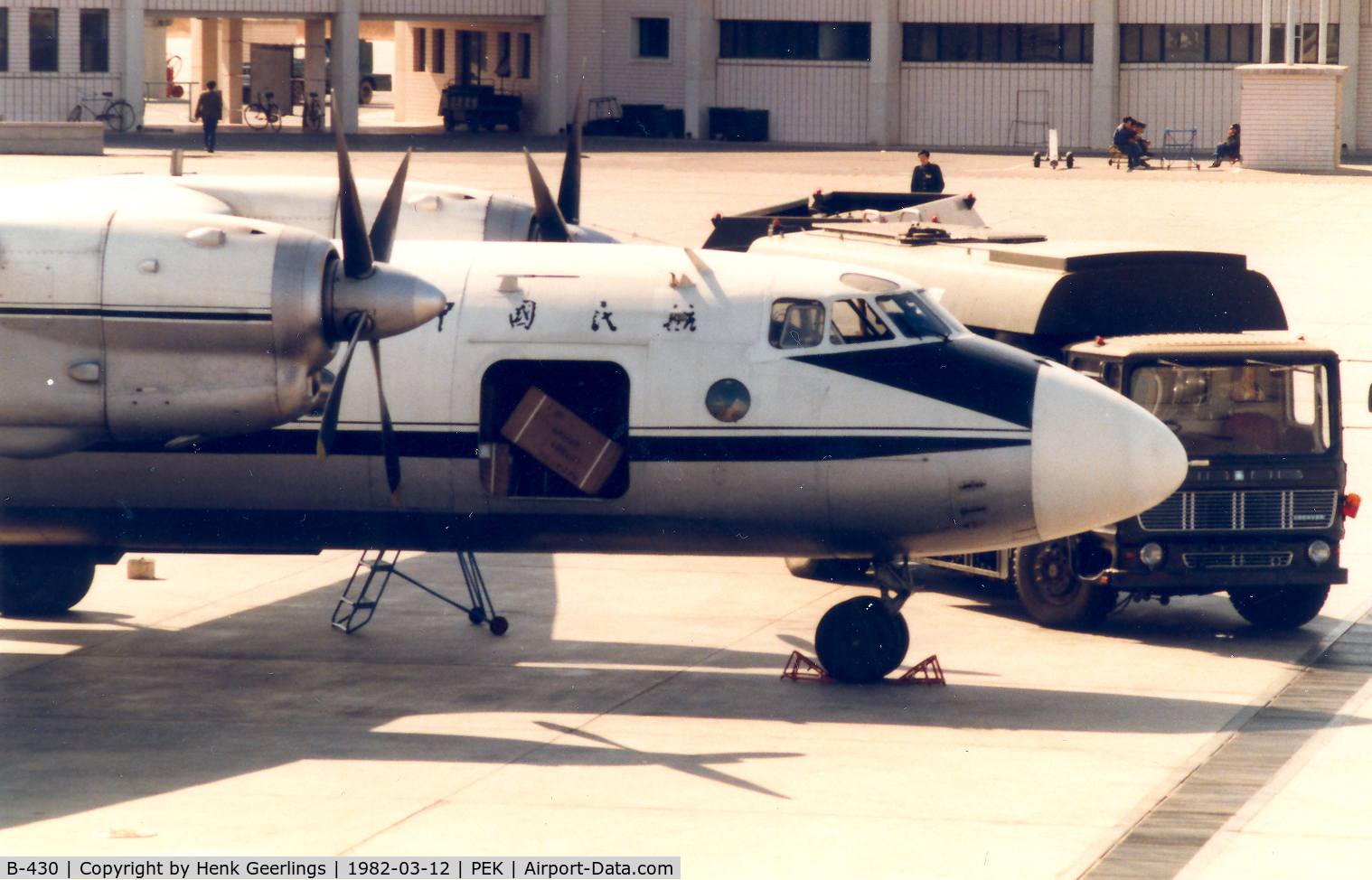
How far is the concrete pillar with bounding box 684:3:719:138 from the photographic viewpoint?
77938 millimetres

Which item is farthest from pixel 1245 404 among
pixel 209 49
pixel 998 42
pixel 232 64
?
pixel 209 49

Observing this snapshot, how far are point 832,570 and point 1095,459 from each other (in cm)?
641

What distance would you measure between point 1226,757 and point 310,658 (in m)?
8.96

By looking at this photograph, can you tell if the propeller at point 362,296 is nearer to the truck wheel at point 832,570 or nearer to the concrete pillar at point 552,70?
the truck wheel at point 832,570

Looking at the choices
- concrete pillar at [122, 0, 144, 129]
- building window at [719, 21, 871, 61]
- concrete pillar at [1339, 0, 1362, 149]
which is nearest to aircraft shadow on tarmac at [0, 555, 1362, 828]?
concrete pillar at [122, 0, 144, 129]

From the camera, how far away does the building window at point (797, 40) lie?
77500mm

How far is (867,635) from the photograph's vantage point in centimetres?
1666

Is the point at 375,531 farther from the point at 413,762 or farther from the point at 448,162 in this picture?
the point at 448,162

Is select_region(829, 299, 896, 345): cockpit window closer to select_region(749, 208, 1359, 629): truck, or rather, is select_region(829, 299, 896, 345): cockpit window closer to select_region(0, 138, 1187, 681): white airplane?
select_region(0, 138, 1187, 681): white airplane

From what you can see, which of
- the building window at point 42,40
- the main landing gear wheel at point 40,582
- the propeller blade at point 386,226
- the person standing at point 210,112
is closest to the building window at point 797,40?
the person standing at point 210,112

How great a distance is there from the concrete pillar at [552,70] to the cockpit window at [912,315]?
63270 mm

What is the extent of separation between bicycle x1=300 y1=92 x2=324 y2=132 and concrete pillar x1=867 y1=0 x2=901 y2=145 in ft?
78.6

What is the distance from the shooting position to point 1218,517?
18.0m

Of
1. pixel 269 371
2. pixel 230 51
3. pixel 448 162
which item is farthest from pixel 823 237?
pixel 230 51
